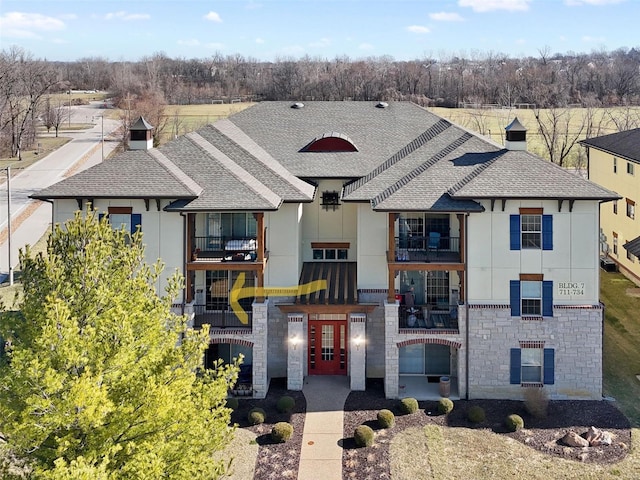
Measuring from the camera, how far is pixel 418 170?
91.2 ft

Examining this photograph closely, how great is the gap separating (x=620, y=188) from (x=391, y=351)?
77.0 feet

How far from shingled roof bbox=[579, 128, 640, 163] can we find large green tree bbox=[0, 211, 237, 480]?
3284cm

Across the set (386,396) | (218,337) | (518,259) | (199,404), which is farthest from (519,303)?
(199,404)

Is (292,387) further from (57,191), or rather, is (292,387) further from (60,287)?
(60,287)

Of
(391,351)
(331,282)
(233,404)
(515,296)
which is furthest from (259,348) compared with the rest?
(515,296)

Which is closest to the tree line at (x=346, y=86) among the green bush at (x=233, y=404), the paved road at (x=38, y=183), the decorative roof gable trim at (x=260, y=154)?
the paved road at (x=38, y=183)

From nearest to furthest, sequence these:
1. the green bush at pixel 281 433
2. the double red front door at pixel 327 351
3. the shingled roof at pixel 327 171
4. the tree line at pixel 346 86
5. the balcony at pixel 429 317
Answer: the green bush at pixel 281 433
the shingled roof at pixel 327 171
the balcony at pixel 429 317
the double red front door at pixel 327 351
the tree line at pixel 346 86

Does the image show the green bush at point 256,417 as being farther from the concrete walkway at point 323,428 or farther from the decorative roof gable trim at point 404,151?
the decorative roof gable trim at point 404,151

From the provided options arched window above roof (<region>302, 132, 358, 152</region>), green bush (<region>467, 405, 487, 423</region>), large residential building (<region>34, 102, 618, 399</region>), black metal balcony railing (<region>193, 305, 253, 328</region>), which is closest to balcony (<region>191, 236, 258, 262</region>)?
large residential building (<region>34, 102, 618, 399</region>)

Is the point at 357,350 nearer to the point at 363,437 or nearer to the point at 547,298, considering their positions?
the point at 363,437

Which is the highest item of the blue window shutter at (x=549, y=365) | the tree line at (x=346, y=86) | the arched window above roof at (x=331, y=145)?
the tree line at (x=346, y=86)

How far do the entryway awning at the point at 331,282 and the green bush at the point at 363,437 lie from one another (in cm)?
612

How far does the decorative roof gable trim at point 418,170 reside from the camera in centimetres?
2555

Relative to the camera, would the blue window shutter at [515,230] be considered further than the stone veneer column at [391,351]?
No
